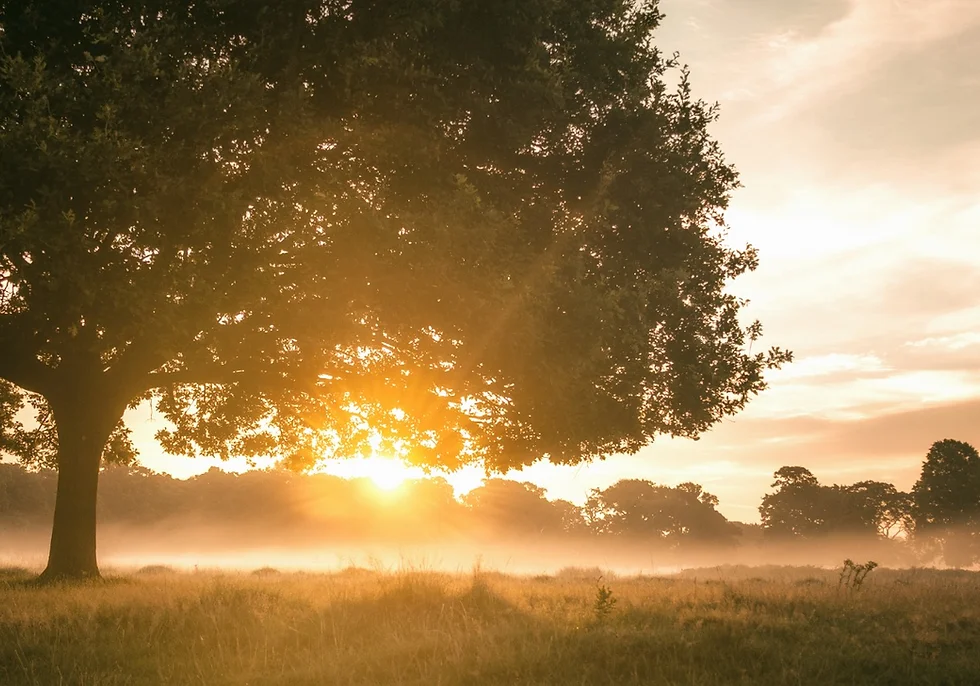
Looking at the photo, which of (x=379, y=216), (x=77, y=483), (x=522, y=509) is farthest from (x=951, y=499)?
(x=77, y=483)

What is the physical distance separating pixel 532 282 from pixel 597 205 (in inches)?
112

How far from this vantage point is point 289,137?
1315cm

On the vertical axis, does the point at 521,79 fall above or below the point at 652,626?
above

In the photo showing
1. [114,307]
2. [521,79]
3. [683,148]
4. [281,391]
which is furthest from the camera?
[281,391]

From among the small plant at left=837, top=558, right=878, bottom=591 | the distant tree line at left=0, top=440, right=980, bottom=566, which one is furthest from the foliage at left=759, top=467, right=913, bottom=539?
the small plant at left=837, top=558, right=878, bottom=591

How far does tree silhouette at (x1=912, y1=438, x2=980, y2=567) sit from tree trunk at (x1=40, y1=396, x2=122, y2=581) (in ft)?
278

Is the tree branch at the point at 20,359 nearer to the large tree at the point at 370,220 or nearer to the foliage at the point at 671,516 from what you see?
the large tree at the point at 370,220

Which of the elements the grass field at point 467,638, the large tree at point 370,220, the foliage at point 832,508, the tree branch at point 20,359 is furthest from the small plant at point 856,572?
the foliage at point 832,508

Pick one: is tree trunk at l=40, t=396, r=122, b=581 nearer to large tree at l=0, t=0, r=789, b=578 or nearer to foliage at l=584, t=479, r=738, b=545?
large tree at l=0, t=0, r=789, b=578

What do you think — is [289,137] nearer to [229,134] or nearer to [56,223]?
[229,134]

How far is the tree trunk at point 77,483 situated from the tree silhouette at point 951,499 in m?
84.7

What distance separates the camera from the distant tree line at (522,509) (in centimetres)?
7950

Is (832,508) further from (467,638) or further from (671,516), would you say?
(467,638)

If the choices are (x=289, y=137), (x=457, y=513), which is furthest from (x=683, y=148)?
(x=457, y=513)
